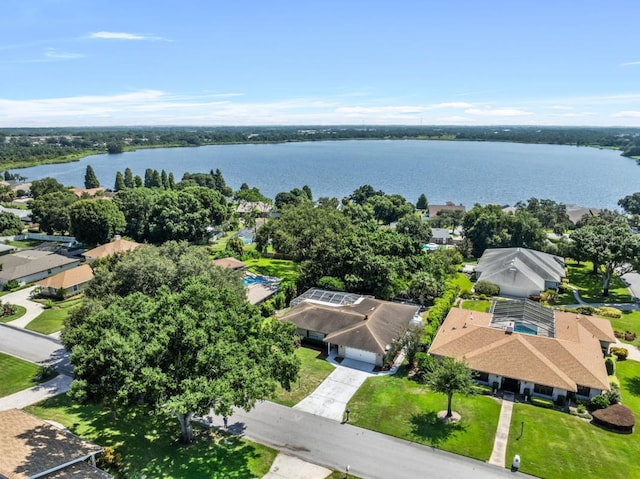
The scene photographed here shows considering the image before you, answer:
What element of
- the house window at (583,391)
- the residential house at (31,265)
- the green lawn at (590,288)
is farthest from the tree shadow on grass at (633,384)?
the residential house at (31,265)

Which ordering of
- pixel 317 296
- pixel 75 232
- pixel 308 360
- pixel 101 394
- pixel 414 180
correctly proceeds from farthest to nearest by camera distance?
pixel 414 180 < pixel 75 232 < pixel 317 296 < pixel 308 360 < pixel 101 394

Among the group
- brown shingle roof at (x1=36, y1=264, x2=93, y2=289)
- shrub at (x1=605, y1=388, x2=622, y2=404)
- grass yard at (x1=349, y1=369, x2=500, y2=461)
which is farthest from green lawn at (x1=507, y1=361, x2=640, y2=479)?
brown shingle roof at (x1=36, y1=264, x2=93, y2=289)

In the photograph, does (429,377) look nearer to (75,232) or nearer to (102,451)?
(102,451)

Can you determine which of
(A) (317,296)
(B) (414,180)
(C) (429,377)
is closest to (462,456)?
(C) (429,377)

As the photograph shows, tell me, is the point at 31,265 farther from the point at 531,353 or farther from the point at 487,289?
the point at 531,353

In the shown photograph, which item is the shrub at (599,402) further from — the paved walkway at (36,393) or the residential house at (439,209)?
the residential house at (439,209)

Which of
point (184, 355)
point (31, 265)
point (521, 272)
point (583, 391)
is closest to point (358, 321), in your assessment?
point (583, 391)
